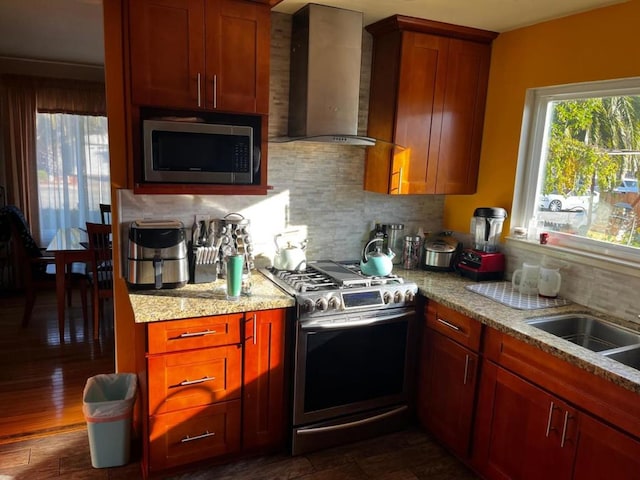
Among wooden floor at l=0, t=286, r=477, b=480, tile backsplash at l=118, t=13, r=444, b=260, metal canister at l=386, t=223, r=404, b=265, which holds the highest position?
tile backsplash at l=118, t=13, r=444, b=260

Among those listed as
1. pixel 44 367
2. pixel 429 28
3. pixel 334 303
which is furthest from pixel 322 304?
pixel 44 367

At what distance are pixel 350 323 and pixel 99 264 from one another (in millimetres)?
2572

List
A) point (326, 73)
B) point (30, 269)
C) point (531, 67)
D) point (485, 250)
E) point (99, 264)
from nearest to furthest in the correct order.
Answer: point (326, 73) → point (531, 67) → point (485, 250) → point (99, 264) → point (30, 269)

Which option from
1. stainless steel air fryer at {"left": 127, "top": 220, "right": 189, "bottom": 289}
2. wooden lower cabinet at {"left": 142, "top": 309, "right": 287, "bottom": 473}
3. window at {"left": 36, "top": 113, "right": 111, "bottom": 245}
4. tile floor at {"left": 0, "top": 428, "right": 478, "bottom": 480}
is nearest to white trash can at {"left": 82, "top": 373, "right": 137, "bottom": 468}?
tile floor at {"left": 0, "top": 428, "right": 478, "bottom": 480}

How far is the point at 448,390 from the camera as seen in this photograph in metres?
2.52

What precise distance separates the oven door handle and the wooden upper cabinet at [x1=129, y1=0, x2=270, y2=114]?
110 centimetres

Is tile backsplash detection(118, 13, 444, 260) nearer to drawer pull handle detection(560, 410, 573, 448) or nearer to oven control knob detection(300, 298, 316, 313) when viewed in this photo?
oven control knob detection(300, 298, 316, 313)

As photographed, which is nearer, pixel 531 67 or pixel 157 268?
pixel 157 268

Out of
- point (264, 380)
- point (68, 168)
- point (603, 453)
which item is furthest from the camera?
point (68, 168)

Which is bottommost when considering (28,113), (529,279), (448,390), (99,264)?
(448,390)

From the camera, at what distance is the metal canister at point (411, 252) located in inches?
122

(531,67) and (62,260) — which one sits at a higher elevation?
(531,67)

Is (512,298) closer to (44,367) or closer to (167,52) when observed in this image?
(167,52)

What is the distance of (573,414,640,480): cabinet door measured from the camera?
1634 millimetres
